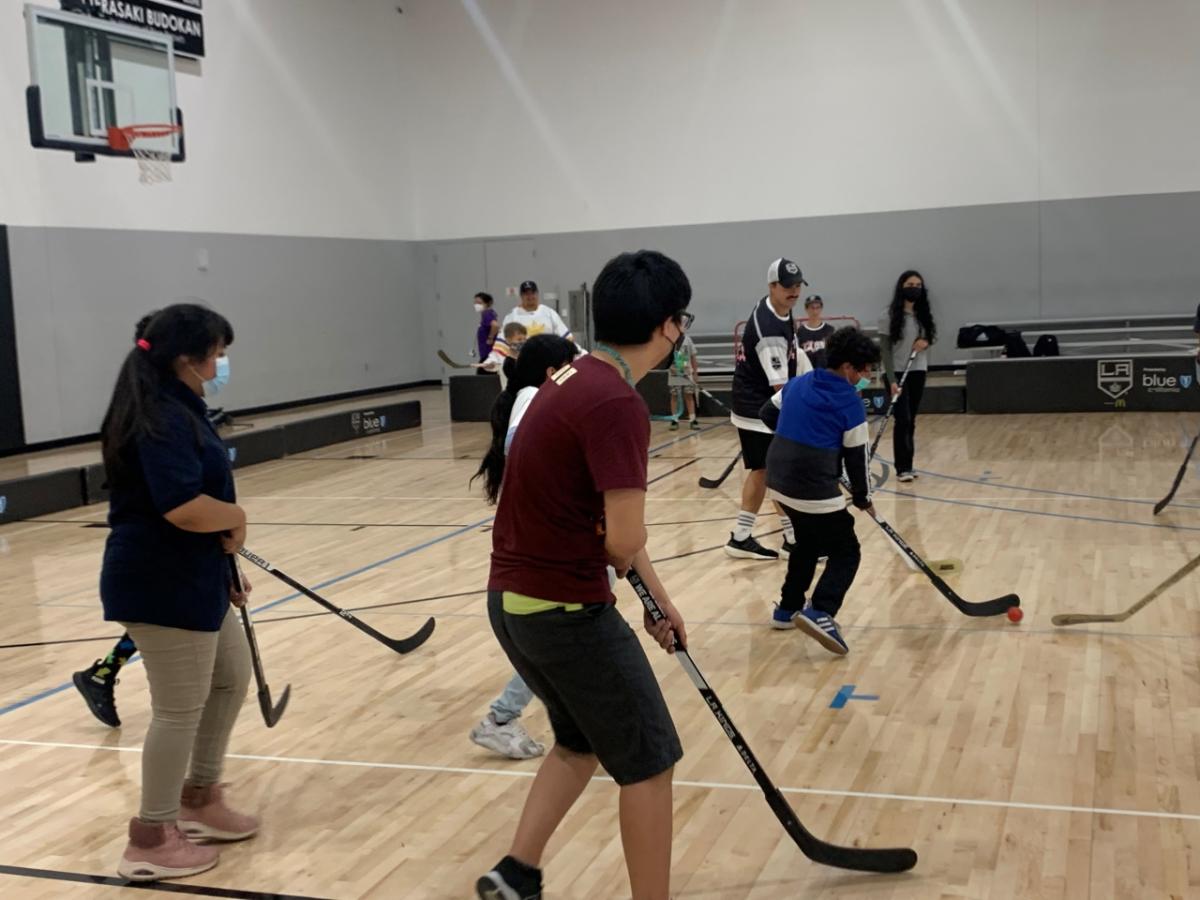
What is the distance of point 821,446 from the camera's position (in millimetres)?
5082

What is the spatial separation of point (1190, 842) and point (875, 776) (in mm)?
935

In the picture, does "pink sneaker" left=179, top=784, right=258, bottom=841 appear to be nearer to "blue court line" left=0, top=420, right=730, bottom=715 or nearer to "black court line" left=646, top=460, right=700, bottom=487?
"blue court line" left=0, top=420, right=730, bottom=715

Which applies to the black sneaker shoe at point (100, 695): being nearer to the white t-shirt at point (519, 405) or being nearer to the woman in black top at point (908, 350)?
the white t-shirt at point (519, 405)

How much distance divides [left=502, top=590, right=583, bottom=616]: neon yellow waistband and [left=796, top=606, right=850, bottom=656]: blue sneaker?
8.79 ft

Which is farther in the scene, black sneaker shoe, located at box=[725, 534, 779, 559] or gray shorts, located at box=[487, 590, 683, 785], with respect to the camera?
black sneaker shoe, located at box=[725, 534, 779, 559]

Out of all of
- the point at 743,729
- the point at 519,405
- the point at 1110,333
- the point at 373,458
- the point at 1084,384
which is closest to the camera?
the point at 519,405

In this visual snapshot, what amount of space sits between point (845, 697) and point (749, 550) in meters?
2.50

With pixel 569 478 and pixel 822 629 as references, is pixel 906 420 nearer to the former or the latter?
pixel 822 629

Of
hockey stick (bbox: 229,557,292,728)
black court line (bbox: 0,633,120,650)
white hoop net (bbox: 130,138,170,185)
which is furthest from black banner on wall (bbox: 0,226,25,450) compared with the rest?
hockey stick (bbox: 229,557,292,728)

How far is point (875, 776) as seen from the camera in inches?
154

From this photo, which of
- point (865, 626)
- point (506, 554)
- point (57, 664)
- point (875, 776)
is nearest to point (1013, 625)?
point (865, 626)

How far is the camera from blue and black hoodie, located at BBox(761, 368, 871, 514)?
507 centimetres

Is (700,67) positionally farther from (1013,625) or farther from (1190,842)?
(1190,842)

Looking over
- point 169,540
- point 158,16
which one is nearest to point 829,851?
point 169,540
